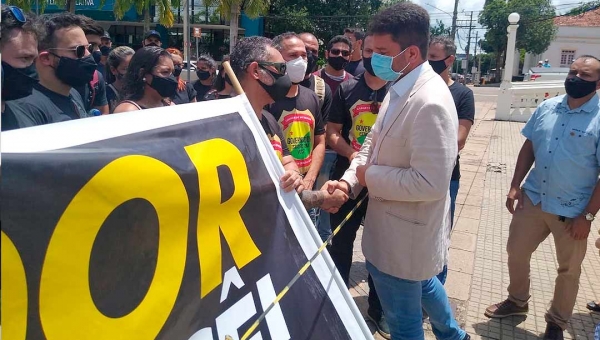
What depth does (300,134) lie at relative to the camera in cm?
339

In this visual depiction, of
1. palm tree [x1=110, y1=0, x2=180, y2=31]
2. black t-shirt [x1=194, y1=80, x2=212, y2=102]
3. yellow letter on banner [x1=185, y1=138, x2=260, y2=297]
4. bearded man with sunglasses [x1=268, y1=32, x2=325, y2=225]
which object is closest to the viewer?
yellow letter on banner [x1=185, y1=138, x2=260, y2=297]

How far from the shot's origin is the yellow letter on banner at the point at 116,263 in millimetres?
1009

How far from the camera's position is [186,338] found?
1.30 metres

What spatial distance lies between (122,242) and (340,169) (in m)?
2.70

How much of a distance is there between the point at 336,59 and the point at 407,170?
8.74 feet

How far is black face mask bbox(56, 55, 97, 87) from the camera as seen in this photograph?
284 cm

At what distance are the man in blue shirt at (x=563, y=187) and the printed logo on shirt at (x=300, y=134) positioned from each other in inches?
59.1

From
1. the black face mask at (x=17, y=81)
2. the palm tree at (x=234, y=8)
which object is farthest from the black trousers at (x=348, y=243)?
the palm tree at (x=234, y=8)

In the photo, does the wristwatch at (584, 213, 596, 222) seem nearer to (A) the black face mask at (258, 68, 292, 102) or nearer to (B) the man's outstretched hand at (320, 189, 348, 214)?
(B) the man's outstretched hand at (320, 189, 348, 214)

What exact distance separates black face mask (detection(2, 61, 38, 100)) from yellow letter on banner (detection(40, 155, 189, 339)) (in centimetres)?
149

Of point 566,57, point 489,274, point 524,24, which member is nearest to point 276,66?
point 489,274

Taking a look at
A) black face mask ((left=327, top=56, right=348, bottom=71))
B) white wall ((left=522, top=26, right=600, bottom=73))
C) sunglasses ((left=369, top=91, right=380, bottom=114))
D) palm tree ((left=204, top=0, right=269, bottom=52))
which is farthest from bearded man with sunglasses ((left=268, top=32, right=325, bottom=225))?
white wall ((left=522, top=26, right=600, bottom=73))

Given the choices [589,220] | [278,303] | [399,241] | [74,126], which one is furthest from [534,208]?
[74,126]

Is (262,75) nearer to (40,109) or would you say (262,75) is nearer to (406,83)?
(406,83)
